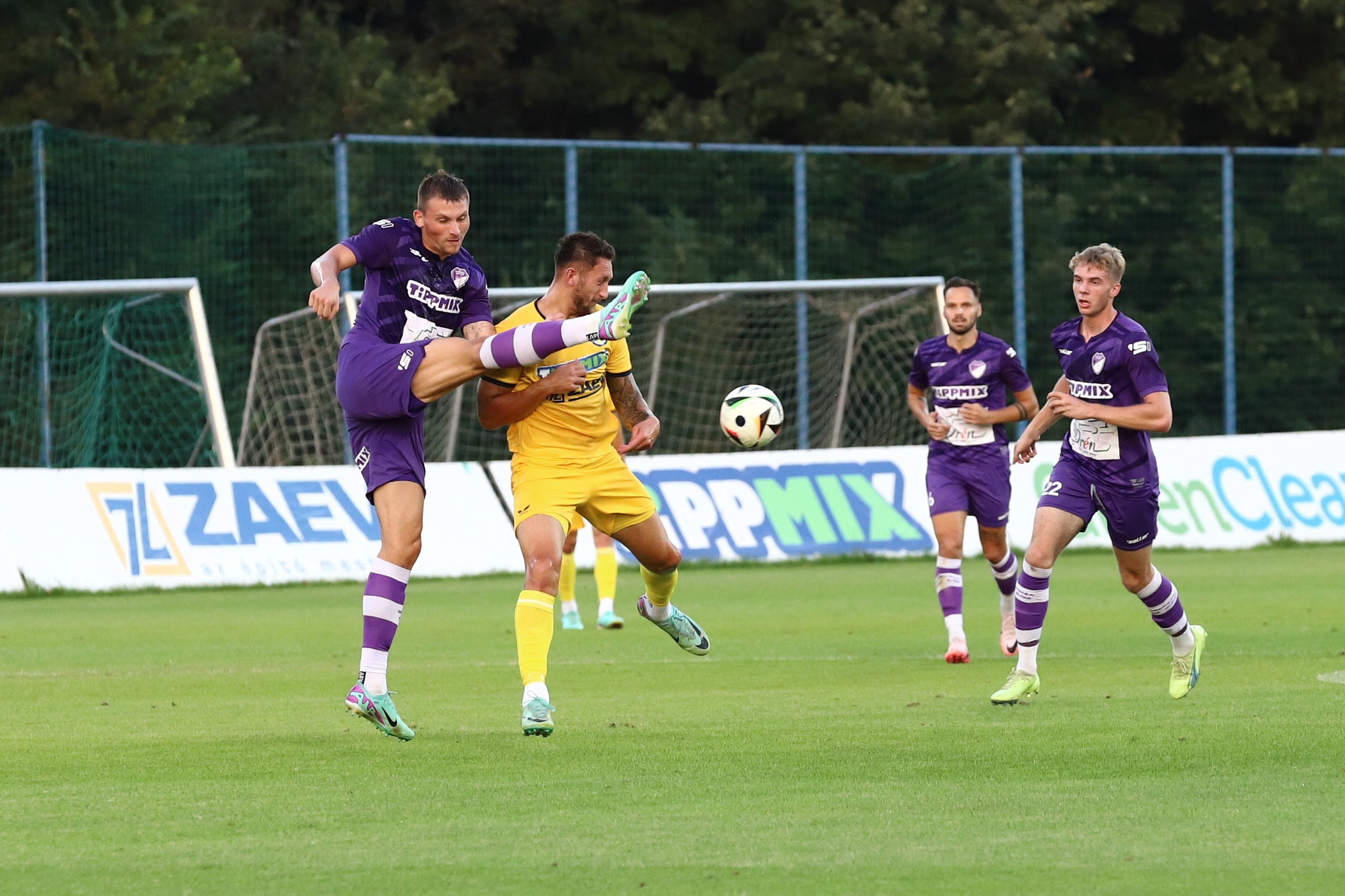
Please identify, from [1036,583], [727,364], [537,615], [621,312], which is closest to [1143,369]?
[1036,583]

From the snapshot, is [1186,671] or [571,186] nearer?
[1186,671]

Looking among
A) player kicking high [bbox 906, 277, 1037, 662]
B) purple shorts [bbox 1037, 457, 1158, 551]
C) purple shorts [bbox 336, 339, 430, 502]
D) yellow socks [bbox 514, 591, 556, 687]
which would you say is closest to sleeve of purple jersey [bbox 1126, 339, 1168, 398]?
purple shorts [bbox 1037, 457, 1158, 551]

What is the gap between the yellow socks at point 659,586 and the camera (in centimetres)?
915

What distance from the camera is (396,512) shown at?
8352mm

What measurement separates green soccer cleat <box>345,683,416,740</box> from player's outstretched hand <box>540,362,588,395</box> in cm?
152

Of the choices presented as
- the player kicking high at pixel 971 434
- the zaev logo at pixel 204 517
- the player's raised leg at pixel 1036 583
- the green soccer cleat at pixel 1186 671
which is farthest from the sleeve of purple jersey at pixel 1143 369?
the zaev logo at pixel 204 517

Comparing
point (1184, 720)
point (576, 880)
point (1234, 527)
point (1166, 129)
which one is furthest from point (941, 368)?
point (1166, 129)

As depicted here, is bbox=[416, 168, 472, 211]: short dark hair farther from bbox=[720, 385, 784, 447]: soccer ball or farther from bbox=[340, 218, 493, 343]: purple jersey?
bbox=[720, 385, 784, 447]: soccer ball

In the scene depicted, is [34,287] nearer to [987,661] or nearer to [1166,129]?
[987,661]

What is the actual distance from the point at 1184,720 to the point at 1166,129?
28520mm

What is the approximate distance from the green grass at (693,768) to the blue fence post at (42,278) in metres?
8.76

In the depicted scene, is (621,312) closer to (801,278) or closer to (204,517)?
(204,517)

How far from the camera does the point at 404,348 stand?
835 cm

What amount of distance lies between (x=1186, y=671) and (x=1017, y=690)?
0.88 metres
